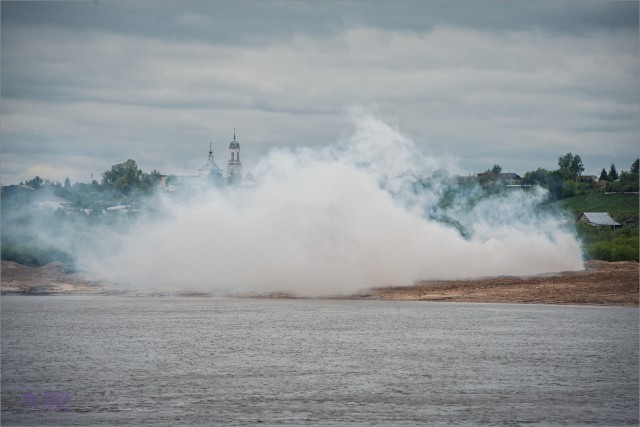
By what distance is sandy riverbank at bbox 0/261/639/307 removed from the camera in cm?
7350

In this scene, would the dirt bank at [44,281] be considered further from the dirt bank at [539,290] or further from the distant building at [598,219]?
the distant building at [598,219]

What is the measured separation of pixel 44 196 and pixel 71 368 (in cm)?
7732

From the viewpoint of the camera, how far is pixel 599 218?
147625 mm

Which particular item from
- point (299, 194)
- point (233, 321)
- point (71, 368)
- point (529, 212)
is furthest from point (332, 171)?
point (71, 368)

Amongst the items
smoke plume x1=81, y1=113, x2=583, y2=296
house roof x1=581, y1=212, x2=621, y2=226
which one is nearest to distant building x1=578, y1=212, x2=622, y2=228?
house roof x1=581, y1=212, x2=621, y2=226

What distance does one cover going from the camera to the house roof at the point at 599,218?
14475 cm

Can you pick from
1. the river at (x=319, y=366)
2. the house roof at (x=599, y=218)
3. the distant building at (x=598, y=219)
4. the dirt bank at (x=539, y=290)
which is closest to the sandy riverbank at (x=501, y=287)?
the dirt bank at (x=539, y=290)

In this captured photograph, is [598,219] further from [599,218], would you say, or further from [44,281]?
[44,281]

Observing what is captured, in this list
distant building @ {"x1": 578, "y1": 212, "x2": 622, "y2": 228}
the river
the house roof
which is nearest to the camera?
the river

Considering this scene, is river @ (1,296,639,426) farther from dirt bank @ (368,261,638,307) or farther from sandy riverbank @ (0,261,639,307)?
sandy riverbank @ (0,261,639,307)

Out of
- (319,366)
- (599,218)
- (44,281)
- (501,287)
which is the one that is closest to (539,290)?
(501,287)

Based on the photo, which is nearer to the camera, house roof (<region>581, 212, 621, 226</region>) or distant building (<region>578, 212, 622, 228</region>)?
distant building (<region>578, 212, 622, 228</region>)

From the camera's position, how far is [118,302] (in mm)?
75250

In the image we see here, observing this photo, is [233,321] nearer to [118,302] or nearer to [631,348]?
[118,302]
